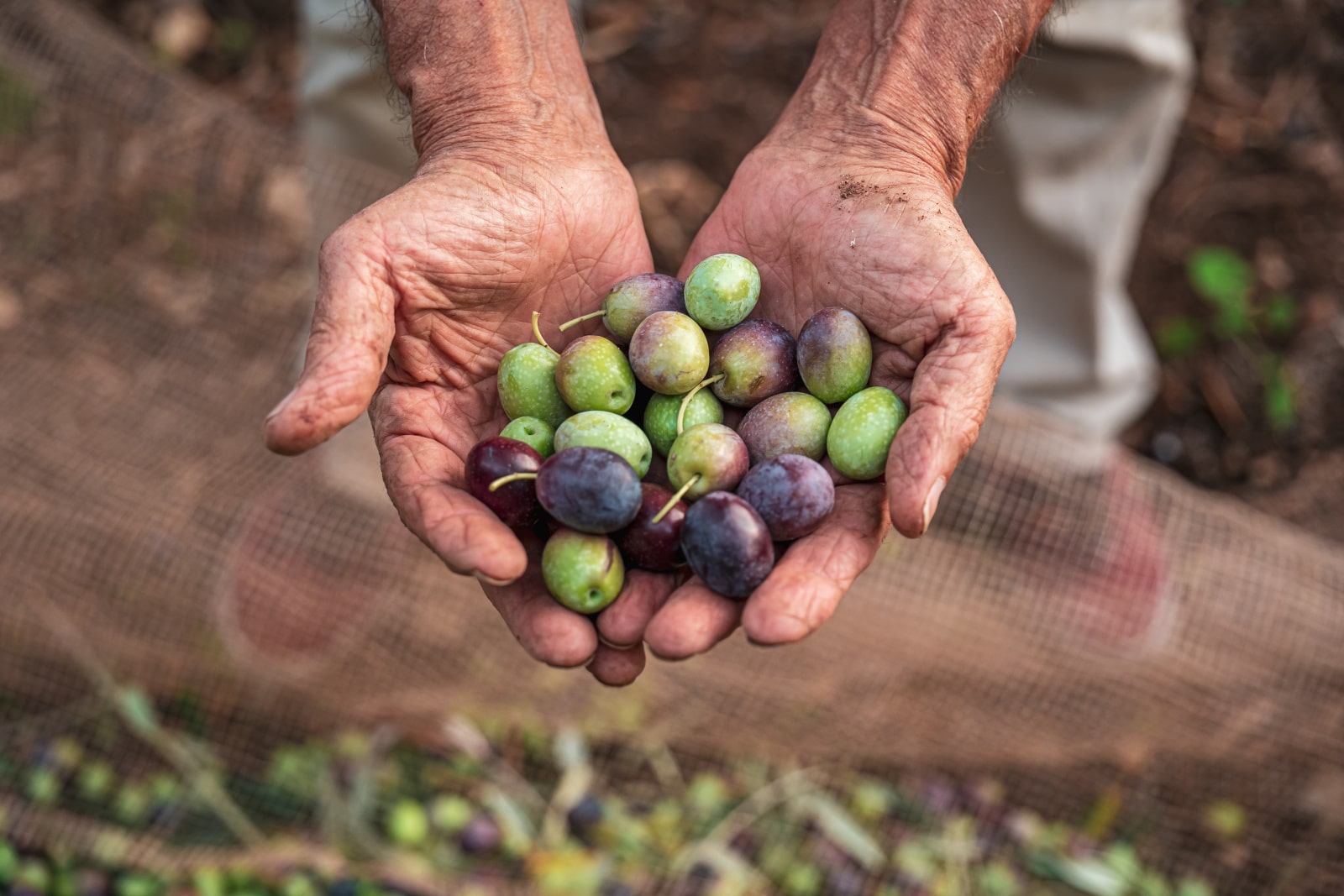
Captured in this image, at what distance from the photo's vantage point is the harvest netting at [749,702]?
286cm

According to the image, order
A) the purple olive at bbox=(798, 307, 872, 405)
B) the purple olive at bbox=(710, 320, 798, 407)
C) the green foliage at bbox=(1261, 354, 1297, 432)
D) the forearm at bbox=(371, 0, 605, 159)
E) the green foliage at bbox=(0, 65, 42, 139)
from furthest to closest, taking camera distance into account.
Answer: the green foliage at bbox=(1261, 354, 1297, 432) → the green foliage at bbox=(0, 65, 42, 139) → the forearm at bbox=(371, 0, 605, 159) → the purple olive at bbox=(710, 320, 798, 407) → the purple olive at bbox=(798, 307, 872, 405)

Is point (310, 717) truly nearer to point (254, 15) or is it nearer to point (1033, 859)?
point (1033, 859)

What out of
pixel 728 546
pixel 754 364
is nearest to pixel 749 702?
pixel 754 364

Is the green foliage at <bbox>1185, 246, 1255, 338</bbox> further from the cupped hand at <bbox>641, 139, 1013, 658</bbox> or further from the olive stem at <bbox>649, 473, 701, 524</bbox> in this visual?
the olive stem at <bbox>649, 473, 701, 524</bbox>

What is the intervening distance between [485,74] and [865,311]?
0.97 meters

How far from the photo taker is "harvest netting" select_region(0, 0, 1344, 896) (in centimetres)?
286

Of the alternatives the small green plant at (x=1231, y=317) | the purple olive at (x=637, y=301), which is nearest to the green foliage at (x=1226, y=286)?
the small green plant at (x=1231, y=317)

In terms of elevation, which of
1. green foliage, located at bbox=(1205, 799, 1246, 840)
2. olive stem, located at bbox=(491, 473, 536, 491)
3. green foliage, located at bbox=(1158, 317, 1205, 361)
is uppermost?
olive stem, located at bbox=(491, 473, 536, 491)

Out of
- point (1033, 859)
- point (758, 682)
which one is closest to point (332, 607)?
point (758, 682)

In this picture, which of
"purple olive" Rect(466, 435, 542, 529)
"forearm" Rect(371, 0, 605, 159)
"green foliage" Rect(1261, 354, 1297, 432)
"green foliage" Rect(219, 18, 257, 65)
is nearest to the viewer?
"purple olive" Rect(466, 435, 542, 529)

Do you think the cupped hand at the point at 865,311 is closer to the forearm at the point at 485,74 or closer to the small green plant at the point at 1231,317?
the forearm at the point at 485,74

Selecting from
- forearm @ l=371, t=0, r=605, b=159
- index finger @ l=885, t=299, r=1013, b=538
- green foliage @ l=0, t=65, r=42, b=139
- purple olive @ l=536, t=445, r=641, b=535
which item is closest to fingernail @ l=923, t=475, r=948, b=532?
index finger @ l=885, t=299, r=1013, b=538

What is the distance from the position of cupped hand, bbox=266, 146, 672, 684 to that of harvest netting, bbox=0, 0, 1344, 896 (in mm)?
999

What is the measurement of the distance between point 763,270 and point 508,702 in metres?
1.39
